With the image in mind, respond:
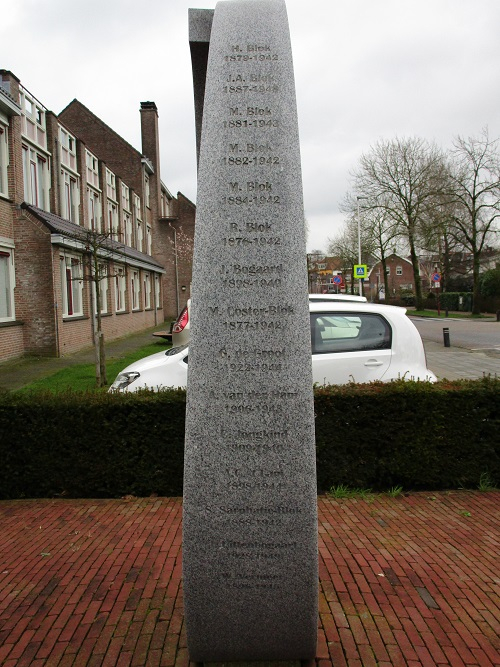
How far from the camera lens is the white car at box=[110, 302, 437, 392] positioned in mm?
6281

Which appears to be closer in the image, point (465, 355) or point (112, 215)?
point (465, 355)

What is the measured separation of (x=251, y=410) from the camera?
2.56 metres

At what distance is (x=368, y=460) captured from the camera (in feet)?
17.4

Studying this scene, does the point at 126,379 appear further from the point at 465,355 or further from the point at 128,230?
the point at 128,230

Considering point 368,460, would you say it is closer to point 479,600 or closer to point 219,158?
point 479,600

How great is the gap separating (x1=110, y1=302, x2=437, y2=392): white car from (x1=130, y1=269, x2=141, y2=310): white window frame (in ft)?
84.4

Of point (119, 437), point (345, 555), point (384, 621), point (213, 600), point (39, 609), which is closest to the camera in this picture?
point (213, 600)

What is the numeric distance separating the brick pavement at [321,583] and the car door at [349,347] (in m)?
1.57

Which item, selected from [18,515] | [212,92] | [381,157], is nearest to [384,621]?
[212,92]

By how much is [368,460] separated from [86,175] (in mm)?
23376

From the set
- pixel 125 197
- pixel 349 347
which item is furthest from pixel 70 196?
pixel 349 347

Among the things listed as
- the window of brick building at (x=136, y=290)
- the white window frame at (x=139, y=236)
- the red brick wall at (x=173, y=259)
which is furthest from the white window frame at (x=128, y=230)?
the red brick wall at (x=173, y=259)

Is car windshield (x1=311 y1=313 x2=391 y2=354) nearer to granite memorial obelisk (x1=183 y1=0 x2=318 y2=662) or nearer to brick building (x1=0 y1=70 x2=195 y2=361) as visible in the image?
granite memorial obelisk (x1=183 y1=0 x2=318 y2=662)

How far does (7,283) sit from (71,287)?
338 cm
